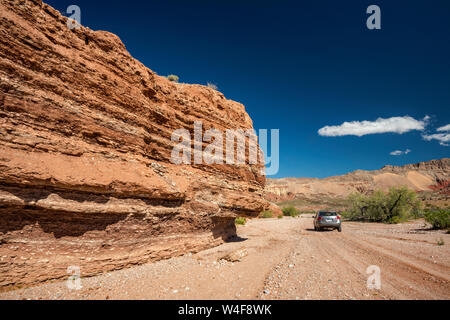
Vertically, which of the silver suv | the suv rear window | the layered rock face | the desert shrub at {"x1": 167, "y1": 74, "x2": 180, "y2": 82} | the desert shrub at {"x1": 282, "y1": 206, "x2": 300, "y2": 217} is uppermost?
the desert shrub at {"x1": 167, "y1": 74, "x2": 180, "y2": 82}

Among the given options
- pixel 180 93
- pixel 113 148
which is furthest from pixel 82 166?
pixel 180 93

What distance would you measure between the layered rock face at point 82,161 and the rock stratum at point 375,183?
9161 centimetres

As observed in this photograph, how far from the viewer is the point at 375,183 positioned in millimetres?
115750

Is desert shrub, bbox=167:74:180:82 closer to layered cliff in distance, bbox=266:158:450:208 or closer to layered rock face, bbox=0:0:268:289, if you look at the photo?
layered rock face, bbox=0:0:268:289

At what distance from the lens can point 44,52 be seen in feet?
18.7

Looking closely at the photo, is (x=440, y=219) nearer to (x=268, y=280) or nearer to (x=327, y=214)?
(x=327, y=214)

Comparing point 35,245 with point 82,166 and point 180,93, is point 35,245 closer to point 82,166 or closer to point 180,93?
point 82,166

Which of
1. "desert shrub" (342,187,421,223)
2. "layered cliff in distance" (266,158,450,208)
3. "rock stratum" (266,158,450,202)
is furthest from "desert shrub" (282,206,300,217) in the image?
"rock stratum" (266,158,450,202)

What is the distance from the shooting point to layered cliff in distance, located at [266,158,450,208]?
104 meters

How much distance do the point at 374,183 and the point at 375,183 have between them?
0.60 metres

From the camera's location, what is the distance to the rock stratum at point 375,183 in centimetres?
10475

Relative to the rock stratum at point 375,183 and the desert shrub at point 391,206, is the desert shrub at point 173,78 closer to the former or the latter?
the desert shrub at point 391,206

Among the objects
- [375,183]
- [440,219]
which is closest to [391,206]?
[440,219]
